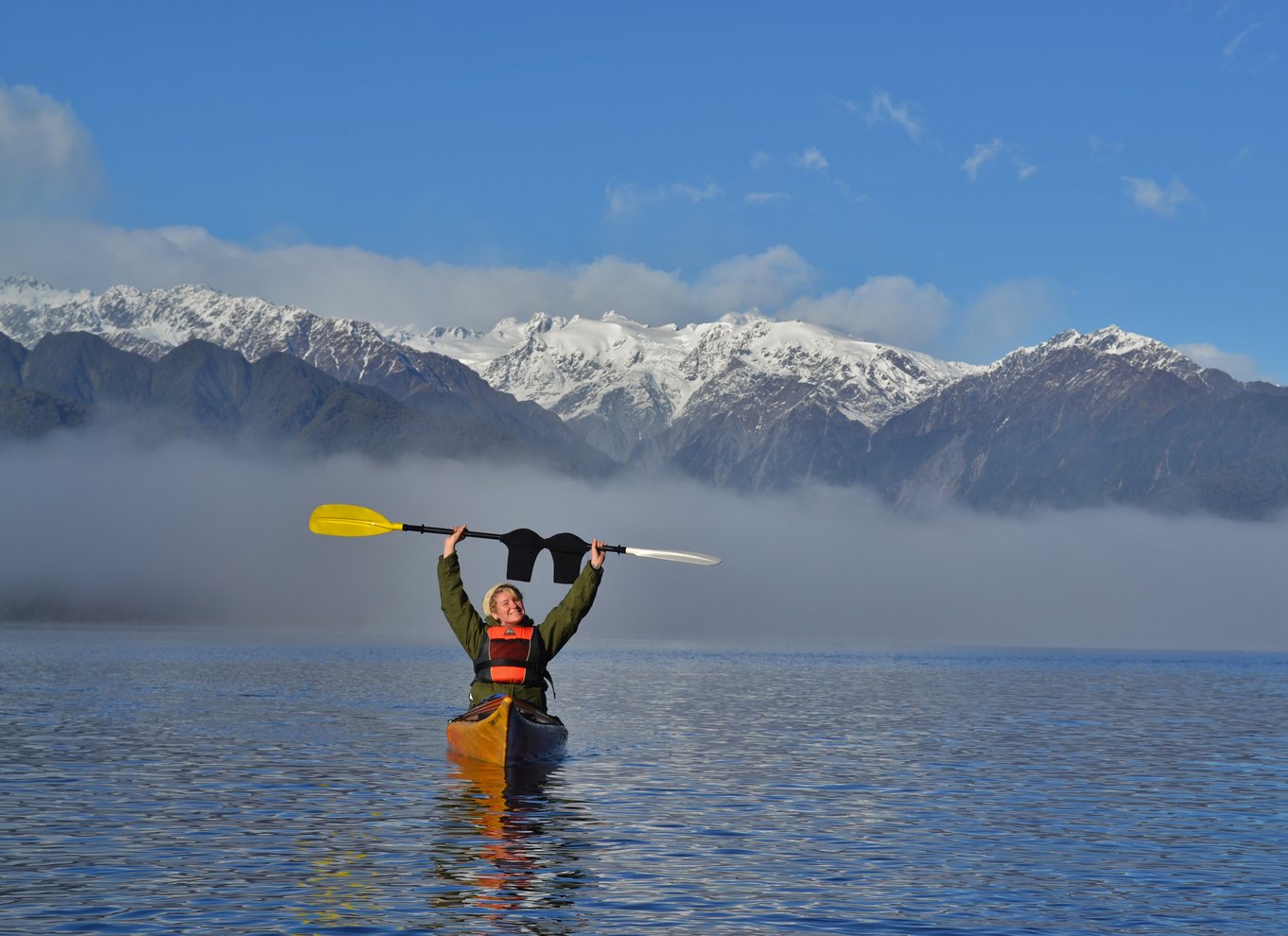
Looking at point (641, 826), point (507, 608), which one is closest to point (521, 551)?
point (507, 608)

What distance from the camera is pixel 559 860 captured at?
95.8 feet

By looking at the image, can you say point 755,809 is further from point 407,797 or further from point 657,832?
point 407,797

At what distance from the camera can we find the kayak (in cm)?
4181

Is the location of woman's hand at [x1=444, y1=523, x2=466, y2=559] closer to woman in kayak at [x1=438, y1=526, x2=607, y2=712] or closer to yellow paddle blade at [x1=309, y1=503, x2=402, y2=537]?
woman in kayak at [x1=438, y1=526, x2=607, y2=712]

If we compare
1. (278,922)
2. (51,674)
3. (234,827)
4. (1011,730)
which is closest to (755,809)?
(234,827)

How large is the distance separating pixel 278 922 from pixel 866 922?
28.2 ft

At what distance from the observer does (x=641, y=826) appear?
33.7 m

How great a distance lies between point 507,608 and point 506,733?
327 centimetres

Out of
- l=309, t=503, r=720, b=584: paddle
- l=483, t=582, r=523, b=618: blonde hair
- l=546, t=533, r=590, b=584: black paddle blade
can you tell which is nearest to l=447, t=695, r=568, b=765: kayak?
l=483, t=582, r=523, b=618: blonde hair

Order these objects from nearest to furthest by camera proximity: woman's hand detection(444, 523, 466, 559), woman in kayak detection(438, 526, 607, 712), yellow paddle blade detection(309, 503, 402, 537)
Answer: woman's hand detection(444, 523, 466, 559) → woman in kayak detection(438, 526, 607, 712) → yellow paddle blade detection(309, 503, 402, 537)

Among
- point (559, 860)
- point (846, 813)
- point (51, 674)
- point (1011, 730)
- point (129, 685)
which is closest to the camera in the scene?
point (559, 860)

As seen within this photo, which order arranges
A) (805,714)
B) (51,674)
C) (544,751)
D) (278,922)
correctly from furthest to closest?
(51,674) < (805,714) < (544,751) < (278,922)

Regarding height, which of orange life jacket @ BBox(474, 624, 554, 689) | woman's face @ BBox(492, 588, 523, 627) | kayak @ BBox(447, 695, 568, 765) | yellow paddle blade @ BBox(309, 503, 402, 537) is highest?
yellow paddle blade @ BBox(309, 503, 402, 537)

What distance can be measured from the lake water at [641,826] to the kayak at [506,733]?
65cm
